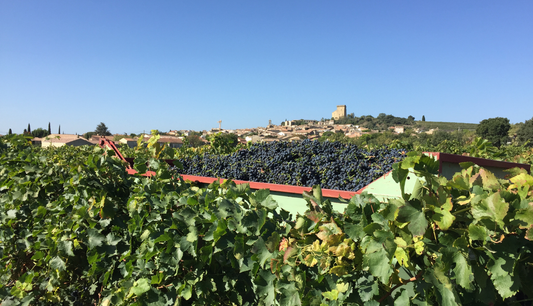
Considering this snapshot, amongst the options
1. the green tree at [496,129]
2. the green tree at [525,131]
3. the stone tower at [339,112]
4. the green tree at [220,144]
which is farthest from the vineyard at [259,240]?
the stone tower at [339,112]

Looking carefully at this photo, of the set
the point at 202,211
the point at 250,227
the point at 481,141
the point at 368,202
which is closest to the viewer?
the point at 368,202

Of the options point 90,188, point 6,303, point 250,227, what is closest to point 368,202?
point 250,227

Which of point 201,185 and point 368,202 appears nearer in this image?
point 368,202

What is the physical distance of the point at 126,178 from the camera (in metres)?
2.51

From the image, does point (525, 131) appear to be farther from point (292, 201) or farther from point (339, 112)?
point (339, 112)

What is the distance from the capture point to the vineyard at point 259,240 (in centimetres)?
119

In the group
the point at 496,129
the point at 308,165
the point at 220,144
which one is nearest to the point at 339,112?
the point at 496,129

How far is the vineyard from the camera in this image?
119 cm

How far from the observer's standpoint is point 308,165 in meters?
3.79

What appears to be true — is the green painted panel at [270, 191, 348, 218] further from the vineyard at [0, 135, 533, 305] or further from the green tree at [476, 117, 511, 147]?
the green tree at [476, 117, 511, 147]

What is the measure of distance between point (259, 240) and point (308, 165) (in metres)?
2.26

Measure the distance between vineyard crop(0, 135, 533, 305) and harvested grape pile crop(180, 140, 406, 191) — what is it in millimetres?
55

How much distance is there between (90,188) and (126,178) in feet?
0.88

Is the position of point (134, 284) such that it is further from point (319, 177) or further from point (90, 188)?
point (319, 177)
